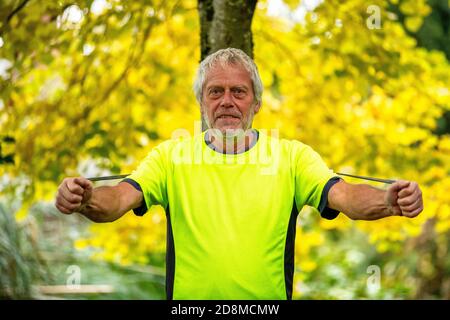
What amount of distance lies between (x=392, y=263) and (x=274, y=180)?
8612 millimetres

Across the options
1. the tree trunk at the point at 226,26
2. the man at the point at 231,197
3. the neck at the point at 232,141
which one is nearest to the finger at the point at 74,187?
the man at the point at 231,197

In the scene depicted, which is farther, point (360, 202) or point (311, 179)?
point (311, 179)

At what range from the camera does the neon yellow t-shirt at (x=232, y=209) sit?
2.13 meters

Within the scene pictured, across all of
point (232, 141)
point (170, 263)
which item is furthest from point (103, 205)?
point (232, 141)

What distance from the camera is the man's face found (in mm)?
2318

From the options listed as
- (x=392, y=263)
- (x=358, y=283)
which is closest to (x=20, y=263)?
(x=358, y=283)

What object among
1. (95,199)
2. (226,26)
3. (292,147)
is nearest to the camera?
(95,199)

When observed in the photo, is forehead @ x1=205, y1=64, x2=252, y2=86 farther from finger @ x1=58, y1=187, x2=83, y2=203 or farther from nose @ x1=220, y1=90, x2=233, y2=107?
finger @ x1=58, y1=187, x2=83, y2=203

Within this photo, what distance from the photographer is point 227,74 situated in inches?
91.5

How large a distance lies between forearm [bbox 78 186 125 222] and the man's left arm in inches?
25.2

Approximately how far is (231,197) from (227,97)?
0.34 m

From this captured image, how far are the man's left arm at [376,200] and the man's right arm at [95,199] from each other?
23.9 inches

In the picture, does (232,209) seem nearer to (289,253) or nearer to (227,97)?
(289,253)

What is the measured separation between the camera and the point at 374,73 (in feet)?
16.2
